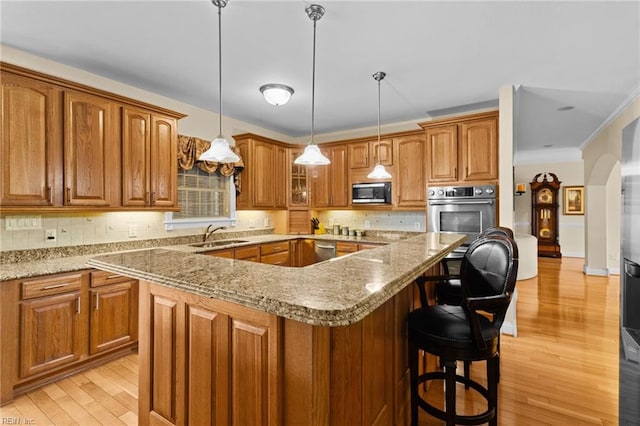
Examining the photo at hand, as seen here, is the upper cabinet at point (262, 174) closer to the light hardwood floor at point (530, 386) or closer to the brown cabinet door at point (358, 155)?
the brown cabinet door at point (358, 155)

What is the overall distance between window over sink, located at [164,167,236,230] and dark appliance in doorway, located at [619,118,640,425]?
3.92m

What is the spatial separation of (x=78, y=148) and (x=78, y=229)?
809 mm

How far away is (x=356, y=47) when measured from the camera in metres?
2.56

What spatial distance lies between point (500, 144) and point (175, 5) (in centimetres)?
332

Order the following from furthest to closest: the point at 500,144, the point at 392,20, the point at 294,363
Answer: the point at 500,144, the point at 392,20, the point at 294,363

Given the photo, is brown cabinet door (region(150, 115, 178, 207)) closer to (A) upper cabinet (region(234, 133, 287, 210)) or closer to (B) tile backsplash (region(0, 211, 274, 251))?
(B) tile backsplash (region(0, 211, 274, 251))

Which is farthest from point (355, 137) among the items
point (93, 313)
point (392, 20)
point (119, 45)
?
point (93, 313)

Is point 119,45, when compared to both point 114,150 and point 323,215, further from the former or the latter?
point 323,215

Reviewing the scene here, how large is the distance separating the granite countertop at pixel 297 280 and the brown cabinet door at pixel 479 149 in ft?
7.57

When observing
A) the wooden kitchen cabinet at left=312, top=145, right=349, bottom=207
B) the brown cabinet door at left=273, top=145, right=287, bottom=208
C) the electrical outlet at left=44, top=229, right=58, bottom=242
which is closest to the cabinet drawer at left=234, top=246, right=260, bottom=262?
the brown cabinet door at left=273, top=145, right=287, bottom=208

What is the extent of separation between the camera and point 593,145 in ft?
18.9

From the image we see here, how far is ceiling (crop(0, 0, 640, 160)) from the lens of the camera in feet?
6.96

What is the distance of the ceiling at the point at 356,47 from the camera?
6.96ft

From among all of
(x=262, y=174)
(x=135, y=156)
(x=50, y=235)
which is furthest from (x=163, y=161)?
(x=262, y=174)
